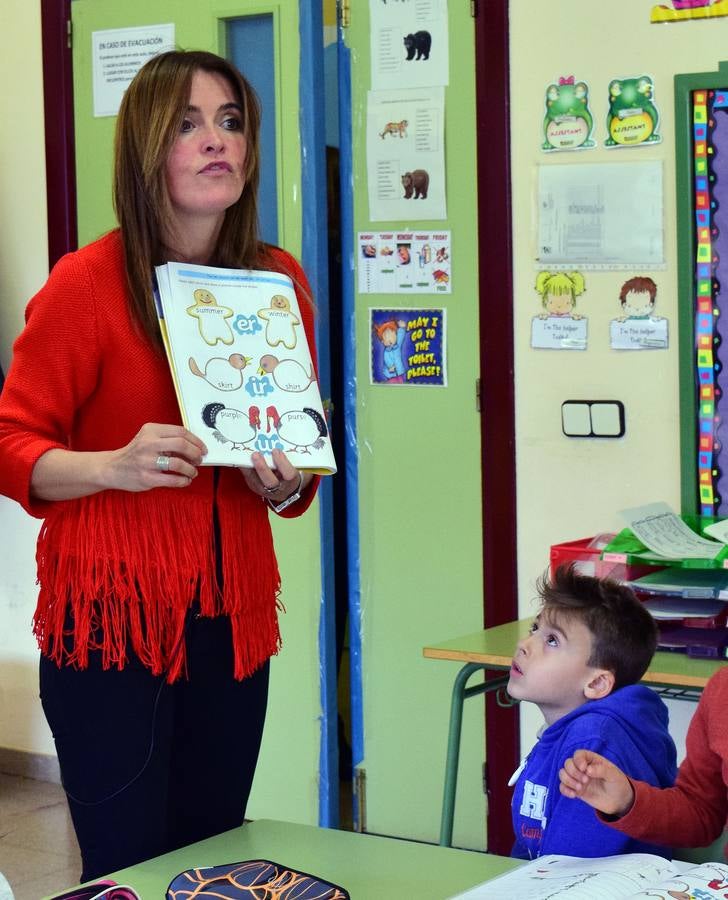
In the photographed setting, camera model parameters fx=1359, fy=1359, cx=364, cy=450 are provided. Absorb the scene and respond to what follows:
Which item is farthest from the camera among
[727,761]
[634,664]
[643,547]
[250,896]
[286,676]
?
[286,676]

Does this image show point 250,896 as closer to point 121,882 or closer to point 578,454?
point 121,882

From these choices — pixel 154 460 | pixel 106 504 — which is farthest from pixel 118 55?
pixel 154 460

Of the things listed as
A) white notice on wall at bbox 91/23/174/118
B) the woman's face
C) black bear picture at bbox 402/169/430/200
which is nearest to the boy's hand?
the woman's face

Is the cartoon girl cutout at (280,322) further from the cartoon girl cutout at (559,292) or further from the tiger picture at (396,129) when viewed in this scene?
the tiger picture at (396,129)

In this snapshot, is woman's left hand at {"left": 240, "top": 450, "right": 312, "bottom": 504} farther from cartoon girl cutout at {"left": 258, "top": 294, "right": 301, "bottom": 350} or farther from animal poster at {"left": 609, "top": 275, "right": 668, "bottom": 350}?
animal poster at {"left": 609, "top": 275, "right": 668, "bottom": 350}

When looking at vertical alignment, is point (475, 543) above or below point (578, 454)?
below

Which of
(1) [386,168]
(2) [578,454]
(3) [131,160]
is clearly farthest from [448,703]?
(3) [131,160]

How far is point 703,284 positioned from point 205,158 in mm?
1556

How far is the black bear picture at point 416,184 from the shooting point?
11.0ft

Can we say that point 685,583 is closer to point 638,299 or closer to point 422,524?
point 638,299

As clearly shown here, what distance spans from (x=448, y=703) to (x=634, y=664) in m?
1.55

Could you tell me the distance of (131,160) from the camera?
5.91 feet

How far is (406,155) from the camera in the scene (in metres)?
3.36

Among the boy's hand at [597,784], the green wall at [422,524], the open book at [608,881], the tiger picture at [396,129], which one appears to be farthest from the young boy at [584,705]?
the tiger picture at [396,129]
